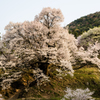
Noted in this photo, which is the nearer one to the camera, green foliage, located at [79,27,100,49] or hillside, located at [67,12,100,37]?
green foliage, located at [79,27,100,49]

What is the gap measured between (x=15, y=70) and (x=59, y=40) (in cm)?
565

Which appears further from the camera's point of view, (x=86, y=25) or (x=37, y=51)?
(x=86, y=25)

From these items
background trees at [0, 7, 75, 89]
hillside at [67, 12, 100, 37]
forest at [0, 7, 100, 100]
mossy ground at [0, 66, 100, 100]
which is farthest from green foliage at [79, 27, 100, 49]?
background trees at [0, 7, 75, 89]

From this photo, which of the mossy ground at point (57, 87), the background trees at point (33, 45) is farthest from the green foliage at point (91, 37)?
the background trees at point (33, 45)

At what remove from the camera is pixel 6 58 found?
31.9 ft

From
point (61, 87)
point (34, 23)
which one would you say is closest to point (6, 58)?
point (34, 23)

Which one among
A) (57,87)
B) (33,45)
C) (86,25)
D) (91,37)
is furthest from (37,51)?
(86,25)

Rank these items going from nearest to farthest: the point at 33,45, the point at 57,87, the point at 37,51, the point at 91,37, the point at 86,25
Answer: the point at 37,51 < the point at 33,45 < the point at 57,87 < the point at 91,37 < the point at 86,25

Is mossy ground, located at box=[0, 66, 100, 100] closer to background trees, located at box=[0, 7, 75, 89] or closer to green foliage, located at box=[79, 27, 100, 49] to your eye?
background trees, located at box=[0, 7, 75, 89]

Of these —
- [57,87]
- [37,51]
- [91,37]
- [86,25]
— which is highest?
[86,25]

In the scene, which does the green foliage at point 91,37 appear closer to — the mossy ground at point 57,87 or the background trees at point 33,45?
the mossy ground at point 57,87

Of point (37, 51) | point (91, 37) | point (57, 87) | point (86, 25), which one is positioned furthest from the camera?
point (86, 25)

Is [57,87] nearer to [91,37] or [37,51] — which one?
[37,51]

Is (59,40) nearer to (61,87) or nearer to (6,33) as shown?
(6,33)
